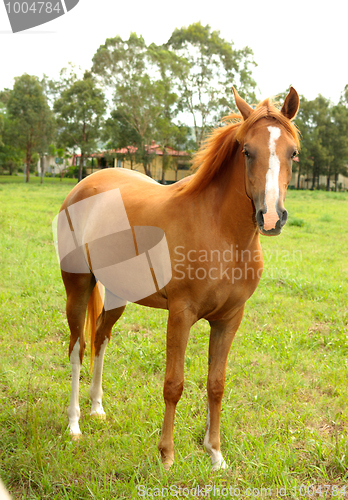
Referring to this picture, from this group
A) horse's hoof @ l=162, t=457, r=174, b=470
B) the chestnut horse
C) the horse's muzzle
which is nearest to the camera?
the horse's muzzle

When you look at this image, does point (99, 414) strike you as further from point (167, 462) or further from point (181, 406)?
point (167, 462)

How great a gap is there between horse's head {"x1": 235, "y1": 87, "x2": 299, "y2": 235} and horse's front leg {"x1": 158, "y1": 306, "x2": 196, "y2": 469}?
70 cm

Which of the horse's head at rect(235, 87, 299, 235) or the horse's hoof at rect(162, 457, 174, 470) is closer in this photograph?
the horse's head at rect(235, 87, 299, 235)

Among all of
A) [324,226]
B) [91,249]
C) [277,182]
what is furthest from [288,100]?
[324,226]

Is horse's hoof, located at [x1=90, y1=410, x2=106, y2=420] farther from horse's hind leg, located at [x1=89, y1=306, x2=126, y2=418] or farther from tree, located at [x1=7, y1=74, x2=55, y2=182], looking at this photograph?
tree, located at [x1=7, y1=74, x2=55, y2=182]

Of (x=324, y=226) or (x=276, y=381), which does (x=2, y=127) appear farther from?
(x=276, y=381)

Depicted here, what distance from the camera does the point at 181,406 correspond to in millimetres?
2834

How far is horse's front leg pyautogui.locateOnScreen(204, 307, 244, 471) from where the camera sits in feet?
7.33

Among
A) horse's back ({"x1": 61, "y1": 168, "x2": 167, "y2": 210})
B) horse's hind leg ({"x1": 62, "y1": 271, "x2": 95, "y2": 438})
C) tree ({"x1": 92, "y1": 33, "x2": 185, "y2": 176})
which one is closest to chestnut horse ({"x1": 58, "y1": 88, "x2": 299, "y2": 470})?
horse's back ({"x1": 61, "y1": 168, "x2": 167, "y2": 210})

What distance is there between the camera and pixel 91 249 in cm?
262

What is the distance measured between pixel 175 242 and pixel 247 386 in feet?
5.52

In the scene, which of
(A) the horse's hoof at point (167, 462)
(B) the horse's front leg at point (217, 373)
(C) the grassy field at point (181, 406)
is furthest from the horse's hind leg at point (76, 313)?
(B) the horse's front leg at point (217, 373)

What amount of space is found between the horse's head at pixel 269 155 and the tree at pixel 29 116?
105ft

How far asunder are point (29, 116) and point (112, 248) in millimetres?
31668
